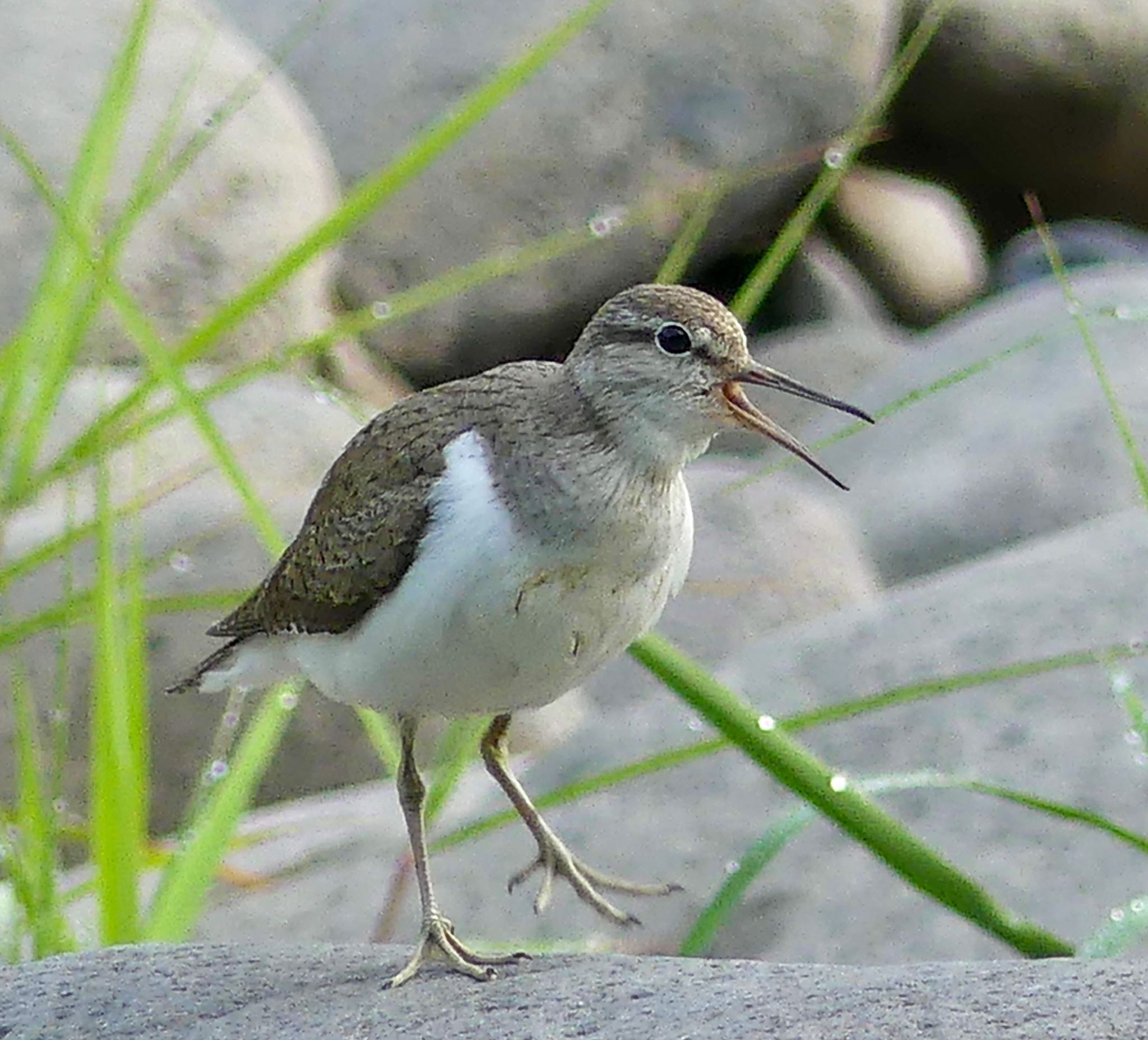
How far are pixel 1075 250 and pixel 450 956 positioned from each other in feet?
36.3

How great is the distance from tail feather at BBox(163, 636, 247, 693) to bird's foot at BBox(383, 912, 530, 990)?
36.0 inches

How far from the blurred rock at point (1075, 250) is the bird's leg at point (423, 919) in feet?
32.1

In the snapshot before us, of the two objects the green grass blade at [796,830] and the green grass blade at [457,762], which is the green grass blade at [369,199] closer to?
the green grass blade at [457,762]

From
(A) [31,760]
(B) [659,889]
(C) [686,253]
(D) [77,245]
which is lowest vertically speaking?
(B) [659,889]

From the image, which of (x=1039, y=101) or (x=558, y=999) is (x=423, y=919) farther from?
(x=1039, y=101)

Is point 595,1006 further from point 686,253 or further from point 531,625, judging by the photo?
point 686,253

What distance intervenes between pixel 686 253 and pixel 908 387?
613cm

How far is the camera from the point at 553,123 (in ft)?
34.3

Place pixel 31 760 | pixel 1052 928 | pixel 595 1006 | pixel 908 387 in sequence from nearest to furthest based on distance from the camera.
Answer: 1. pixel 595 1006
2. pixel 31 760
3. pixel 1052 928
4. pixel 908 387

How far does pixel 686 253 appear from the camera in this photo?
4105mm

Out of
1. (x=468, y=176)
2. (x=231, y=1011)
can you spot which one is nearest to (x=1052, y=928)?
(x=231, y=1011)

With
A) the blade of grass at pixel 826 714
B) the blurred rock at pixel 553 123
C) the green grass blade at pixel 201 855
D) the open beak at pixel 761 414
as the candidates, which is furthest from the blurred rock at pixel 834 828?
the blurred rock at pixel 553 123

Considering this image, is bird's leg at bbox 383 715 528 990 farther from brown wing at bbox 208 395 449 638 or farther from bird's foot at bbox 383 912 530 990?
brown wing at bbox 208 395 449 638

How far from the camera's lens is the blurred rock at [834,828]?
4.85m
